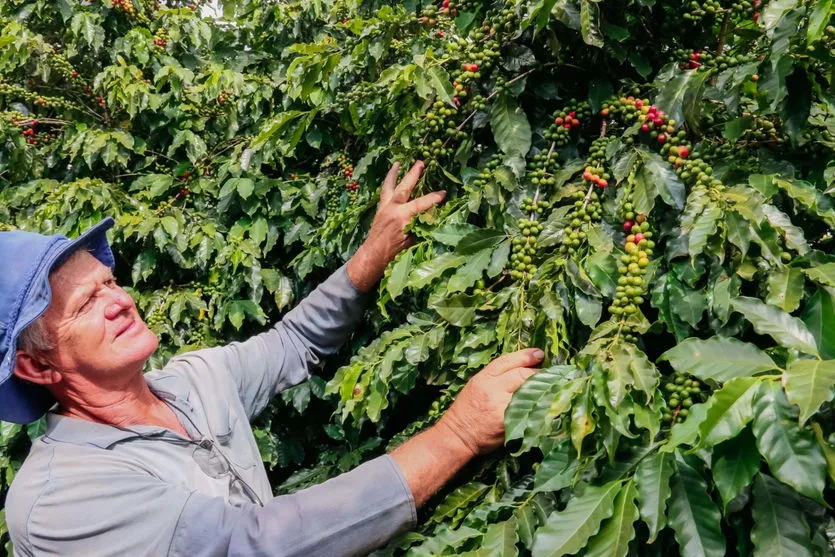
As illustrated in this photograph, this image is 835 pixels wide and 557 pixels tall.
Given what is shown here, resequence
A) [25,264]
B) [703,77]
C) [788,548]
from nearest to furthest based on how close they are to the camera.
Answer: [788,548] < [703,77] < [25,264]

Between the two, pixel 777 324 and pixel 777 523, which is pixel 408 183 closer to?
pixel 777 324

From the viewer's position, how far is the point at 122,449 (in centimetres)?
196

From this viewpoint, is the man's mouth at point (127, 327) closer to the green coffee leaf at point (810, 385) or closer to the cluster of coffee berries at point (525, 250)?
the cluster of coffee berries at point (525, 250)

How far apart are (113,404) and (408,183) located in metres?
1.13

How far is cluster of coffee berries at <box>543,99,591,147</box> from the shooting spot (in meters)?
2.02

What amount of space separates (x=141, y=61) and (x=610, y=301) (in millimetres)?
3456

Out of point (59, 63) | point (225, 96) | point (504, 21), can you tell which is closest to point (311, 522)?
point (504, 21)

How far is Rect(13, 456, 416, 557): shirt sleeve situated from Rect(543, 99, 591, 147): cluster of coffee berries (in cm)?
101

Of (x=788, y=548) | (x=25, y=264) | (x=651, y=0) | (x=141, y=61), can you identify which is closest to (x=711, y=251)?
(x=788, y=548)

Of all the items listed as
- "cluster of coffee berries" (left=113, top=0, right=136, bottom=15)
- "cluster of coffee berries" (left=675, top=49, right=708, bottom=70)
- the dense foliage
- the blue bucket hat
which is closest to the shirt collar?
the blue bucket hat

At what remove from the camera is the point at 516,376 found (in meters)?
Result: 1.71

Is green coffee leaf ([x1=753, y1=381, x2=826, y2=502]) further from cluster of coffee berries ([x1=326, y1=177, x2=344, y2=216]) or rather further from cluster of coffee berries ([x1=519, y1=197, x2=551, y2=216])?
cluster of coffee berries ([x1=326, y1=177, x2=344, y2=216])

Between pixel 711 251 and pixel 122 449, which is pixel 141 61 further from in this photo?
pixel 711 251

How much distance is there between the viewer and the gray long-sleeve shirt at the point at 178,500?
5.63ft
